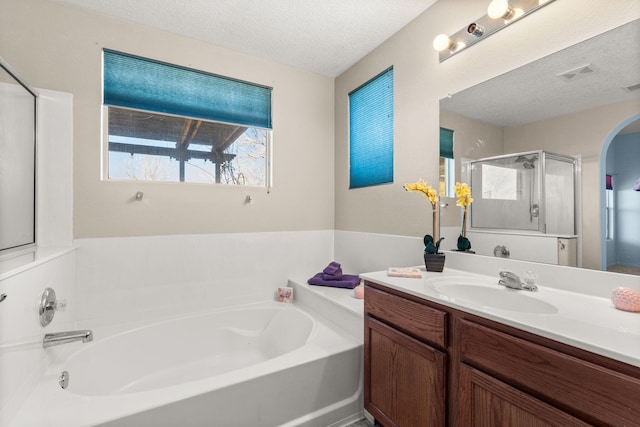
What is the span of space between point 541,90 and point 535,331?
115cm

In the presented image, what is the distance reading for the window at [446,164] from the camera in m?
1.75

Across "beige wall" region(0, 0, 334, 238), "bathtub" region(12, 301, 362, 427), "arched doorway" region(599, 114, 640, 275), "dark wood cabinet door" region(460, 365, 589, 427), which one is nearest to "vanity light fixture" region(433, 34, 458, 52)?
"arched doorway" region(599, 114, 640, 275)

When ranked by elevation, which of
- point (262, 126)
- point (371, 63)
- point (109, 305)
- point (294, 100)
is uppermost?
point (371, 63)

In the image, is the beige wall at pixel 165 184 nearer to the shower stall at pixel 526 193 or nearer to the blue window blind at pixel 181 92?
the blue window blind at pixel 181 92

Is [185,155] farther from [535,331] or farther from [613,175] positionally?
[613,175]

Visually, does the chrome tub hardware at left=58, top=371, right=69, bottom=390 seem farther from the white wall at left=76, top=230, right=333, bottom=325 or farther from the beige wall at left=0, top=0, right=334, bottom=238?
the beige wall at left=0, top=0, right=334, bottom=238

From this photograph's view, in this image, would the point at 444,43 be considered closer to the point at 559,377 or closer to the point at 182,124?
the point at 559,377

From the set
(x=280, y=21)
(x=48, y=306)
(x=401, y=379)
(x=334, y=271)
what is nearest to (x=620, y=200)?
(x=401, y=379)

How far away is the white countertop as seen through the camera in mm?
716

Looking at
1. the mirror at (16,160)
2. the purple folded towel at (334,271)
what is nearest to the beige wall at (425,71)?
the purple folded towel at (334,271)

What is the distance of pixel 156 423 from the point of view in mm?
1170

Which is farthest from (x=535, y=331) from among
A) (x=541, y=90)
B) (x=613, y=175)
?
(x=541, y=90)

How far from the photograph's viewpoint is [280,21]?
2059 mm

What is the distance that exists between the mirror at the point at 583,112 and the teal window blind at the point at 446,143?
23cm
